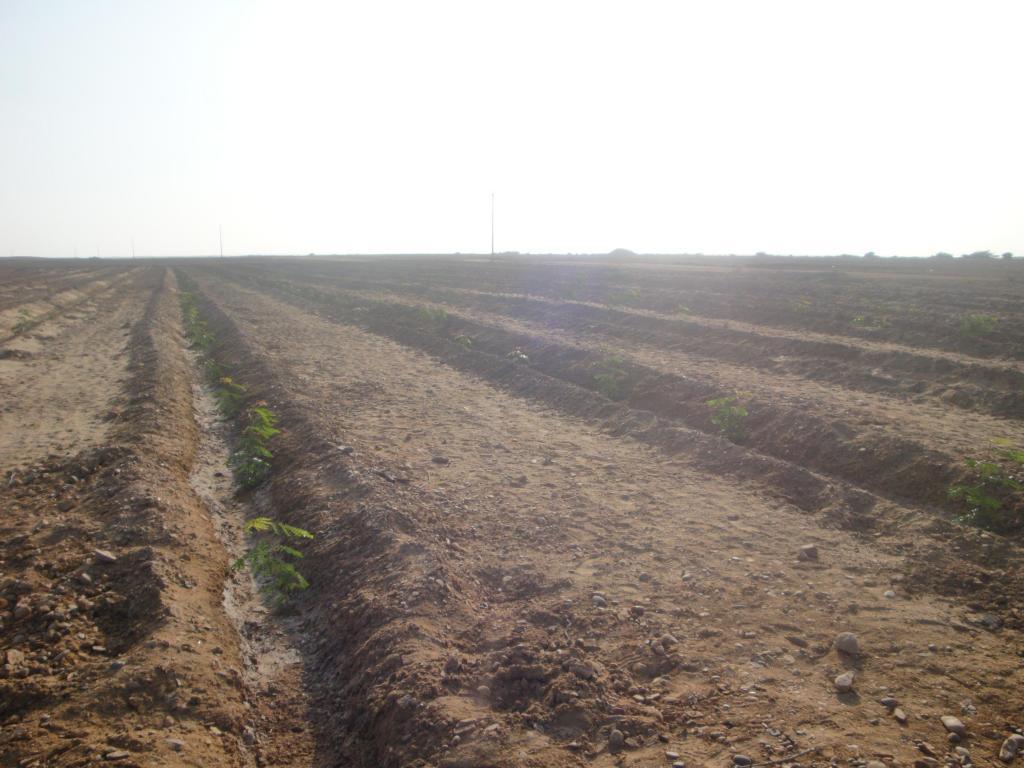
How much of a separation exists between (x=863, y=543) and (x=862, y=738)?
114 inches

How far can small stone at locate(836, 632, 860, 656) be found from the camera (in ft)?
13.8

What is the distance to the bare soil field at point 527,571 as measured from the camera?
3707 mm

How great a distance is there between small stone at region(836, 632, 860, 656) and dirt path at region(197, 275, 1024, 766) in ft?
0.17

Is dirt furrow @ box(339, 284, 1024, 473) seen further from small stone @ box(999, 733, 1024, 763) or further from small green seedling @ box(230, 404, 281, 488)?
small green seedling @ box(230, 404, 281, 488)

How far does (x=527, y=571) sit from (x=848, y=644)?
2444mm

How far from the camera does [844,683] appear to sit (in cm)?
385

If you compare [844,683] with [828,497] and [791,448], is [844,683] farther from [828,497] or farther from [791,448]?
[791,448]

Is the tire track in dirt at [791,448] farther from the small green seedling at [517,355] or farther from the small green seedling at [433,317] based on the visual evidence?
the small green seedling at [433,317]

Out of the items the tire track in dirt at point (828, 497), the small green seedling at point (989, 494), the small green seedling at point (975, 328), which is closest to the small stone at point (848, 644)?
the tire track in dirt at point (828, 497)

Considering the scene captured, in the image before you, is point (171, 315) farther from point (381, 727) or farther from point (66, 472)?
point (381, 727)

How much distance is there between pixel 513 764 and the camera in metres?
3.40

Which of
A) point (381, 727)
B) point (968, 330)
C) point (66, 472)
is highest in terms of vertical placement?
point (968, 330)

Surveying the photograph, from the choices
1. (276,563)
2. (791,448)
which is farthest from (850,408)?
(276,563)

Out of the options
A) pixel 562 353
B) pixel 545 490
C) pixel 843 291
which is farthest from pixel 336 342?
pixel 843 291
